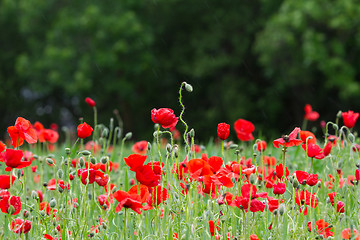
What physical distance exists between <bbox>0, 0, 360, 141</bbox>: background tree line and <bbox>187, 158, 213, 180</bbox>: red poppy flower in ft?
35.5

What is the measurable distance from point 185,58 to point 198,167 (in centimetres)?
1527

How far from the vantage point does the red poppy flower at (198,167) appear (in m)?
2.03

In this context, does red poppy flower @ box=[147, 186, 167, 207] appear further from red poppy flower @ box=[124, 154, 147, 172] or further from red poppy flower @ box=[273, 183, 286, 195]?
red poppy flower @ box=[273, 183, 286, 195]

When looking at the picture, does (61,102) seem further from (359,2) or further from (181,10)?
(359,2)

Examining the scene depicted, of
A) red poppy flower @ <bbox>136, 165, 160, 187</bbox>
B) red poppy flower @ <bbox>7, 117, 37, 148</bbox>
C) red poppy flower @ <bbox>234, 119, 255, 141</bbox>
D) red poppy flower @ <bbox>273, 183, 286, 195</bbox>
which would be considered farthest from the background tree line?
red poppy flower @ <bbox>136, 165, 160, 187</bbox>

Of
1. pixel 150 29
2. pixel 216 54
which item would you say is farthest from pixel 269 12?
pixel 150 29

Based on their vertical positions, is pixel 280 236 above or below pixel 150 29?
below

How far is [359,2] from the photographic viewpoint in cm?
1216

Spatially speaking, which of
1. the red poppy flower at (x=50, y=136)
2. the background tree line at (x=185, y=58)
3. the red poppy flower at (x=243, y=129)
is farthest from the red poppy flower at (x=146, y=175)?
the background tree line at (x=185, y=58)

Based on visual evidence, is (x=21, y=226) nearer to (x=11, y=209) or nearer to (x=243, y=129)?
(x=11, y=209)

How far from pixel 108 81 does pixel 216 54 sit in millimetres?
3689

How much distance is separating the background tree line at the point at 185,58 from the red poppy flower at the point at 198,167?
10.8 m

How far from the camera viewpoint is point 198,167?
6.73ft

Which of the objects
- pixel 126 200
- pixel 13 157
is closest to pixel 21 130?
pixel 13 157
